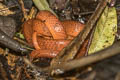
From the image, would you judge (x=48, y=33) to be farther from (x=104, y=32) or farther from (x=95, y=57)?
(x=95, y=57)

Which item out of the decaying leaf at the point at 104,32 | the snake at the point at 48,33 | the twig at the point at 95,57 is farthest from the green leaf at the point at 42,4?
the twig at the point at 95,57

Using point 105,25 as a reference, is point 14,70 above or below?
below

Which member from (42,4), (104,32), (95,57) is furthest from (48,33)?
(95,57)

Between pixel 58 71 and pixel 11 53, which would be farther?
pixel 11 53

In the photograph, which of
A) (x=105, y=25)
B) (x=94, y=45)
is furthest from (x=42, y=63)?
(x=105, y=25)

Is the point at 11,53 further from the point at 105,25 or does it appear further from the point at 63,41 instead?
the point at 105,25

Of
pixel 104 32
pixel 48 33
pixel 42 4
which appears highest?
pixel 42 4

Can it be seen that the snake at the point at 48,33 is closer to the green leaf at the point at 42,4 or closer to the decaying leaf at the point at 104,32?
the green leaf at the point at 42,4
